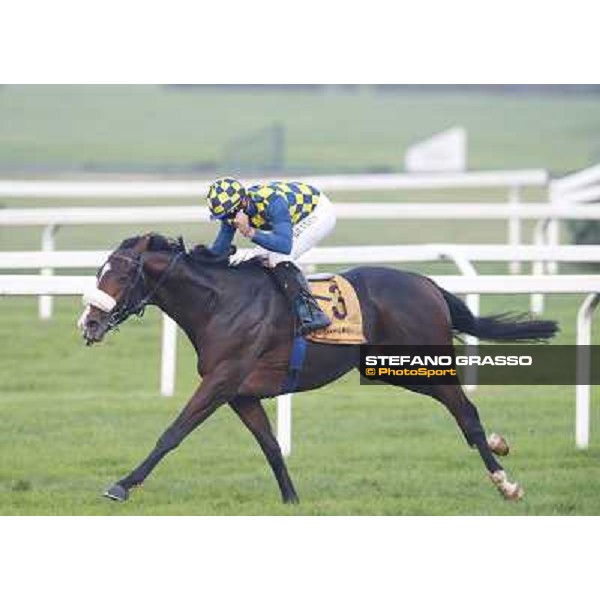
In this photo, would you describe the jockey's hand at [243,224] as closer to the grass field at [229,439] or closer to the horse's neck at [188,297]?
the horse's neck at [188,297]

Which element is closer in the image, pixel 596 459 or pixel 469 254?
pixel 596 459

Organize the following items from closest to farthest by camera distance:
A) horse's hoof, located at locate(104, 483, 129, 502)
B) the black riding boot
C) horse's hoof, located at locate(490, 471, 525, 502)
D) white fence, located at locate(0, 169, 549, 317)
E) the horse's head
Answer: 1. horse's hoof, located at locate(104, 483, 129, 502)
2. the horse's head
3. horse's hoof, located at locate(490, 471, 525, 502)
4. the black riding boot
5. white fence, located at locate(0, 169, 549, 317)

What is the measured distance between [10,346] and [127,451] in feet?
10.4

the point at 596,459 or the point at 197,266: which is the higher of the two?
the point at 197,266

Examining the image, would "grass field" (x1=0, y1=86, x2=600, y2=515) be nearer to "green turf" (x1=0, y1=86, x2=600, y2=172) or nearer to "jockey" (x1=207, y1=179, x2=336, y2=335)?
"jockey" (x1=207, y1=179, x2=336, y2=335)

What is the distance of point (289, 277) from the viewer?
7316mm

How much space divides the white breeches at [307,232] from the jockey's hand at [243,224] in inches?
10.5

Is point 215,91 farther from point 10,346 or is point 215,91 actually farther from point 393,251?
point 393,251

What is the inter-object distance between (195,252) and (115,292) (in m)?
0.48

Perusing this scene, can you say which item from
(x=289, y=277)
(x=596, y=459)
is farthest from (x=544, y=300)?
(x=289, y=277)

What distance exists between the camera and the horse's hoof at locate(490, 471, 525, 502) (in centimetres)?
706

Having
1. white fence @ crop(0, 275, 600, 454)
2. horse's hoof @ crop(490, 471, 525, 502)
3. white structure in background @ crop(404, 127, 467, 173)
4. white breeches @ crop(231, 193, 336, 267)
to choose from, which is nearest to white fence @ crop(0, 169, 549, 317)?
white fence @ crop(0, 275, 600, 454)

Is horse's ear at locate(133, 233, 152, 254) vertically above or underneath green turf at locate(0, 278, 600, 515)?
above

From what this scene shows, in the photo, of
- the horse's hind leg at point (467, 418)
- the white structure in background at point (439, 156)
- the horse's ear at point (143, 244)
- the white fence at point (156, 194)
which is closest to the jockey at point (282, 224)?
the horse's ear at point (143, 244)
